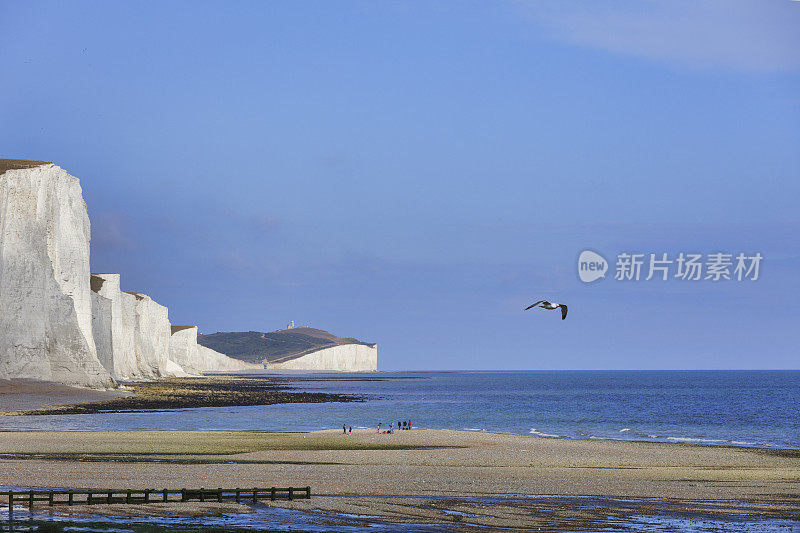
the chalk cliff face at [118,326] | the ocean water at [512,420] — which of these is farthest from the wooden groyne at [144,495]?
the chalk cliff face at [118,326]

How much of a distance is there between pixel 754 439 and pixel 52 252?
179ft

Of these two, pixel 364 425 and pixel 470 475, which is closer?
pixel 470 475

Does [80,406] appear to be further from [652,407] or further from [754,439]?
[652,407]

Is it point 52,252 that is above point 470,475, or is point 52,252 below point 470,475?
above

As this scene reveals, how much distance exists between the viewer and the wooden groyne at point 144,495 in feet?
79.1

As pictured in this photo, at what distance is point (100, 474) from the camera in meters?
31.4

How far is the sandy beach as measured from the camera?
26.3 m

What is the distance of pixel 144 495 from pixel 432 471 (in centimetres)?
1271

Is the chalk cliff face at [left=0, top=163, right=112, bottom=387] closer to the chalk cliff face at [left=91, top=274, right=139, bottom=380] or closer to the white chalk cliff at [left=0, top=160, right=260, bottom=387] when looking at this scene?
the white chalk cliff at [left=0, top=160, right=260, bottom=387]

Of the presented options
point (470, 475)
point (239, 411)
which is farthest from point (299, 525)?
point (239, 411)

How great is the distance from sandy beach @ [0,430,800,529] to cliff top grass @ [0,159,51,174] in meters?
34.9

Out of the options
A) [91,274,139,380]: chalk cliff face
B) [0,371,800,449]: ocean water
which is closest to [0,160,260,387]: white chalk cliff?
[0,371,800,449]: ocean water

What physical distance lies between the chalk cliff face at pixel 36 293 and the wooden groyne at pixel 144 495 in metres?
49.4

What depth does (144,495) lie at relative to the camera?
26.1 metres
